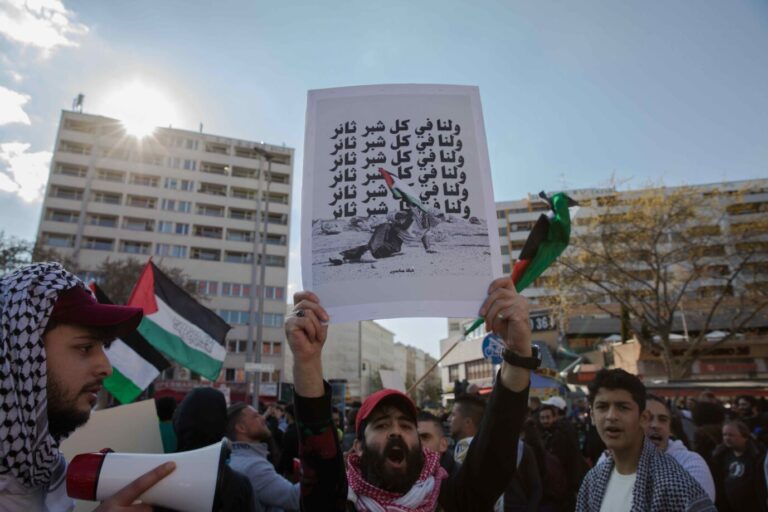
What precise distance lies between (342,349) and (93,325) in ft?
256

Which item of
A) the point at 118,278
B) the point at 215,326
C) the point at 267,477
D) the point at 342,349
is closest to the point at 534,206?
the point at 342,349

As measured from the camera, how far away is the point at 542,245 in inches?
143

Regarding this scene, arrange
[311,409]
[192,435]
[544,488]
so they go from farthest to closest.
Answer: [544,488] < [192,435] < [311,409]

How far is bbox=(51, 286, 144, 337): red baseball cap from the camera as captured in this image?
5.11 ft

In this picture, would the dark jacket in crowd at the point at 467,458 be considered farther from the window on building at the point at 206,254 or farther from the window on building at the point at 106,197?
the window on building at the point at 106,197

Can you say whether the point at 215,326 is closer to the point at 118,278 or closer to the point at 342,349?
the point at 118,278

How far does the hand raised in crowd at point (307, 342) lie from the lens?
5.56ft

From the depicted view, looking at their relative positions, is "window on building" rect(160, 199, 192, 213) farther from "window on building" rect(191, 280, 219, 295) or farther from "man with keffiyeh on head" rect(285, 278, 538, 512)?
"man with keffiyeh on head" rect(285, 278, 538, 512)

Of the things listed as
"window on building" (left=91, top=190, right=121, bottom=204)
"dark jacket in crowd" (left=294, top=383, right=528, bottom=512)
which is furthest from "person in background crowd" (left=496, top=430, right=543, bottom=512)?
"window on building" (left=91, top=190, right=121, bottom=204)

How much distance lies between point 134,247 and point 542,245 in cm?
5139

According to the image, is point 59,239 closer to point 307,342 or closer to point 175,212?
point 175,212

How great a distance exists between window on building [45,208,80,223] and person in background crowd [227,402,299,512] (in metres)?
52.0

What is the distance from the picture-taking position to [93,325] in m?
1.57

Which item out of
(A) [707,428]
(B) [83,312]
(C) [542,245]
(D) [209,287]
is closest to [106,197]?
(D) [209,287]
